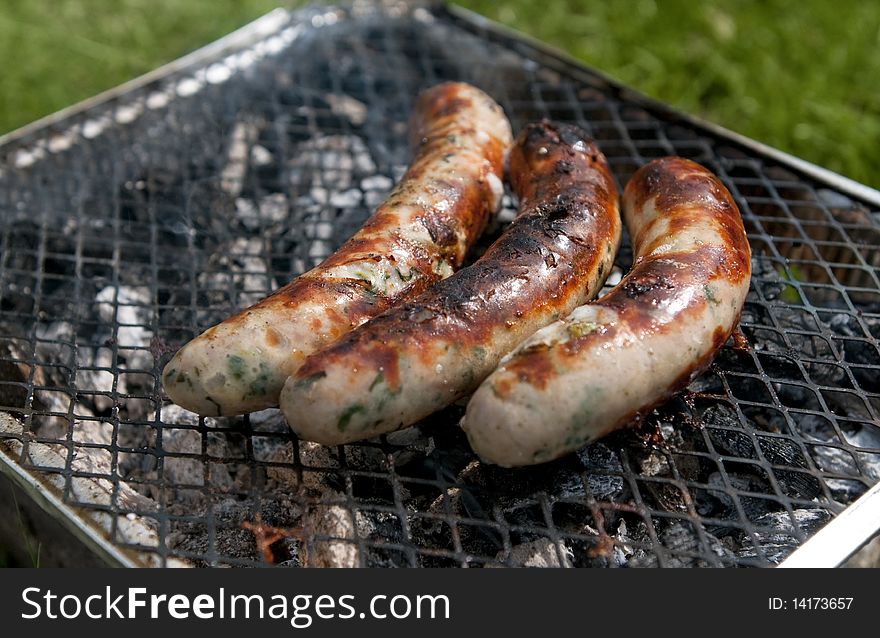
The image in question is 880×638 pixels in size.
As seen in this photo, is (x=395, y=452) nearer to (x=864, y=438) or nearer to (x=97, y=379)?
(x=97, y=379)

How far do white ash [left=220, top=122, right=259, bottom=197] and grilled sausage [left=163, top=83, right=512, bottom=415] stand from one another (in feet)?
3.14

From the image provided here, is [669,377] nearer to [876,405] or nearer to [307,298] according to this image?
[307,298]

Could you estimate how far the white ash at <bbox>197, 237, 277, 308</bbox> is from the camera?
10.5 feet

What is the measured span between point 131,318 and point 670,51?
3.67 meters

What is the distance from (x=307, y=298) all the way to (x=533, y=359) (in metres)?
0.66

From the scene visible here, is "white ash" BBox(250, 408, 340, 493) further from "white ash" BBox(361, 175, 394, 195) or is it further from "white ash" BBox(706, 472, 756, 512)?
"white ash" BBox(361, 175, 394, 195)

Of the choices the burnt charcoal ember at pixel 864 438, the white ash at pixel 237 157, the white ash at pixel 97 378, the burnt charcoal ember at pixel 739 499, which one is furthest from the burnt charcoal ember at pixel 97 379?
the burnt charcoal ember at pixel 864 438

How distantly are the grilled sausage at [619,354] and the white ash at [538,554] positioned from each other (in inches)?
10.2

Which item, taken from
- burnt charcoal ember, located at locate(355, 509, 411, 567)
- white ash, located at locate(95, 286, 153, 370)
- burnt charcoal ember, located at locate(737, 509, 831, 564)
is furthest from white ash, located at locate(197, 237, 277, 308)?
burnt charcoal ember, located at locate(737, 509, 831, 564)

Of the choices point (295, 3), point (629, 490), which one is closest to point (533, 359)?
point (629, 490)

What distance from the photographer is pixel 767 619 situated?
2131 millimetres

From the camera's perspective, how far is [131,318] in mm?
3309

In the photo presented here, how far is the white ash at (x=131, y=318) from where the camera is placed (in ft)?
10.6

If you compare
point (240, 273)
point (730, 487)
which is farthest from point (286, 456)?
point (730, 487)
